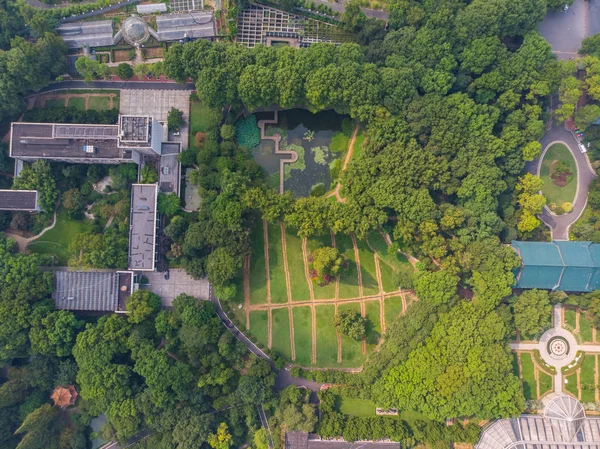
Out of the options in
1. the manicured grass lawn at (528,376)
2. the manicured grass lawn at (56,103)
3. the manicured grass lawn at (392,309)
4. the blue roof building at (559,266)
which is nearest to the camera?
the blue roof building at (559,266)

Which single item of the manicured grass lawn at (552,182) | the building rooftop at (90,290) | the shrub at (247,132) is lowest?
the building rooftop at (90,290)

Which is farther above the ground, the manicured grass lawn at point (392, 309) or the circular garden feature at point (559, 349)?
the manicured grass lawn at point (392, 309)

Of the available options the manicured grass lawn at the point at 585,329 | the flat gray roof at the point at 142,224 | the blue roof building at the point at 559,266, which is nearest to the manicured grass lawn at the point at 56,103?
the flat gray roof at the point at 142,224

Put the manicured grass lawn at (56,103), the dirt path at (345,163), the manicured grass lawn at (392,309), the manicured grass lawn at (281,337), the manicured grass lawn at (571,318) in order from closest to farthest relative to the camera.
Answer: the manicured grass lawn at (571,318), the manicured grass lawn at (281,337), the manicured grass lawn at (392,309), the dirt path at (345,163), the manicured grass lawn at (56,103)

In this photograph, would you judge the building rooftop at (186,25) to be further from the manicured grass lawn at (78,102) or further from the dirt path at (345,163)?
the dirt path at (345,163)

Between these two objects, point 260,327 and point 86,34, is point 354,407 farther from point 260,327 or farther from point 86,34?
point 86,34

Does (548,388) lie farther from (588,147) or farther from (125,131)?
(125,131)

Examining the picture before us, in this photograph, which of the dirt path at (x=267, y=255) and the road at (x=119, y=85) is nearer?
the dirt path at (x=267, y=255)

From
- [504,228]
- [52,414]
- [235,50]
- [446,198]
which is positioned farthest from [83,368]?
[504,228]
